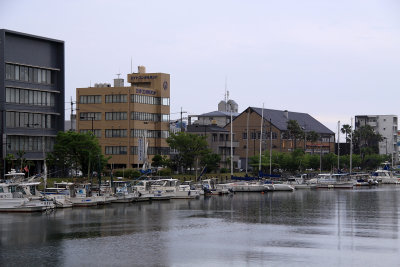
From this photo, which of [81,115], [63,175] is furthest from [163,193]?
[81,115]

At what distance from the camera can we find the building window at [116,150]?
5527 inches

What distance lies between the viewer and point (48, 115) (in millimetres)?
119375

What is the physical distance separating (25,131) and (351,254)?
74.5m

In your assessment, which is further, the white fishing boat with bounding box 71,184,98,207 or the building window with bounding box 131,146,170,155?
the building window with bounding box 131,146,170,155

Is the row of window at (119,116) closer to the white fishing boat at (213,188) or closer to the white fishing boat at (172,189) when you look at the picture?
the white fishing boat at (213,188)

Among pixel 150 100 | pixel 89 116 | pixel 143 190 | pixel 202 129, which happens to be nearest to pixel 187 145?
pixel 150 100

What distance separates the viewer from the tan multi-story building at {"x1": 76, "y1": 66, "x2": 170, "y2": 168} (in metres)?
140

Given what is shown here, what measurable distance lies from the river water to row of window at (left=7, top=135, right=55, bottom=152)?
27951 millimetres

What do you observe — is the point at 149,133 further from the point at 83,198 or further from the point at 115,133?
the point at 83,198

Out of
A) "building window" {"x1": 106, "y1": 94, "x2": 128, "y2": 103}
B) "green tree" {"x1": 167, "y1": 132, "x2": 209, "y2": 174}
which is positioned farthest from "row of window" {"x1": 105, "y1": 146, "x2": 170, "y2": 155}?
"building window" {"x1": 106, "y1": 94, "x2": 128, "y2": 103}

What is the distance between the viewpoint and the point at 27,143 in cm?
11469

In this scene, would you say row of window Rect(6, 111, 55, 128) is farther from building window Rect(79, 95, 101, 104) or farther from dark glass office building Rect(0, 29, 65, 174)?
building window Rect(79, 95, 101, 104)

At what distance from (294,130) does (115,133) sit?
63944mm

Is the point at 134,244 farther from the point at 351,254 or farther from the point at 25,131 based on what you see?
the point at 25,131
